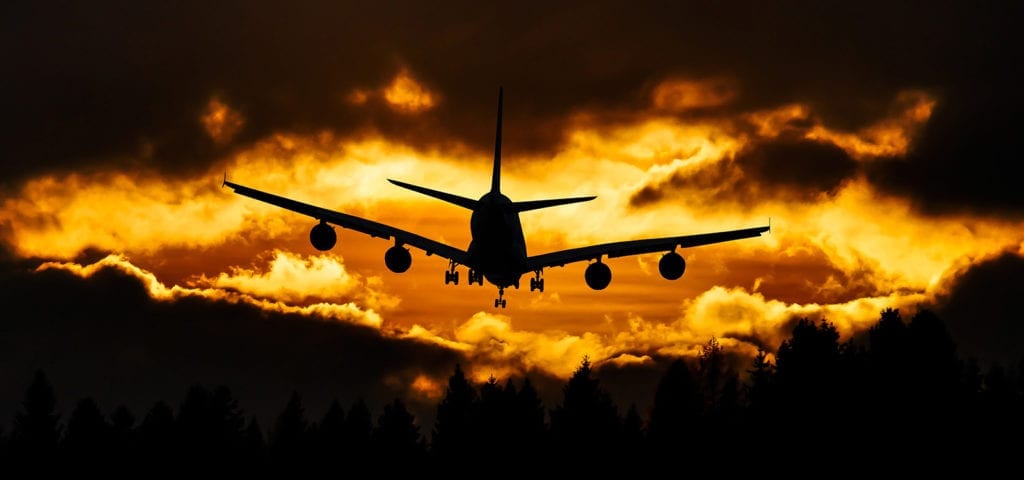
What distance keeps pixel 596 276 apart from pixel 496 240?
12770mm

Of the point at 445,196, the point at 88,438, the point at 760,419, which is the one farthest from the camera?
the point at 88,438

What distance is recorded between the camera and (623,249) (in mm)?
110375

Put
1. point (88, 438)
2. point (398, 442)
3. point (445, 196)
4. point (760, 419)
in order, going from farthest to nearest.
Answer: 1. point (88, 438)
2. point (398, 442)
3. point (760, 419)
4. point (445, 196)

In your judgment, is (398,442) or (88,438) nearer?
(398,442)

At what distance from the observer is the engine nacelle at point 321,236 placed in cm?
10658

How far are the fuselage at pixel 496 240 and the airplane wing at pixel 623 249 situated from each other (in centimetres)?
473

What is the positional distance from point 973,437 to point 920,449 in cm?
485

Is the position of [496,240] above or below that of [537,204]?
below

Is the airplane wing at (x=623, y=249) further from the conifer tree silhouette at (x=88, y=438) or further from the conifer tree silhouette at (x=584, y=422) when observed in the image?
the conifer tree silhouette at (x=88, y=438)

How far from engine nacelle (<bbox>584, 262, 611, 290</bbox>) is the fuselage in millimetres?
6685

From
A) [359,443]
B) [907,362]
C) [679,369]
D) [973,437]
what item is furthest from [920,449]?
[359,443]

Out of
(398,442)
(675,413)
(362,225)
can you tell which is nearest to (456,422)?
(398,442)

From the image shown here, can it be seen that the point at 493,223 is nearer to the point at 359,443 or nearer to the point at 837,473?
the point at 837,473

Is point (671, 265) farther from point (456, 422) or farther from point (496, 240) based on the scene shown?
point (456, 422)
